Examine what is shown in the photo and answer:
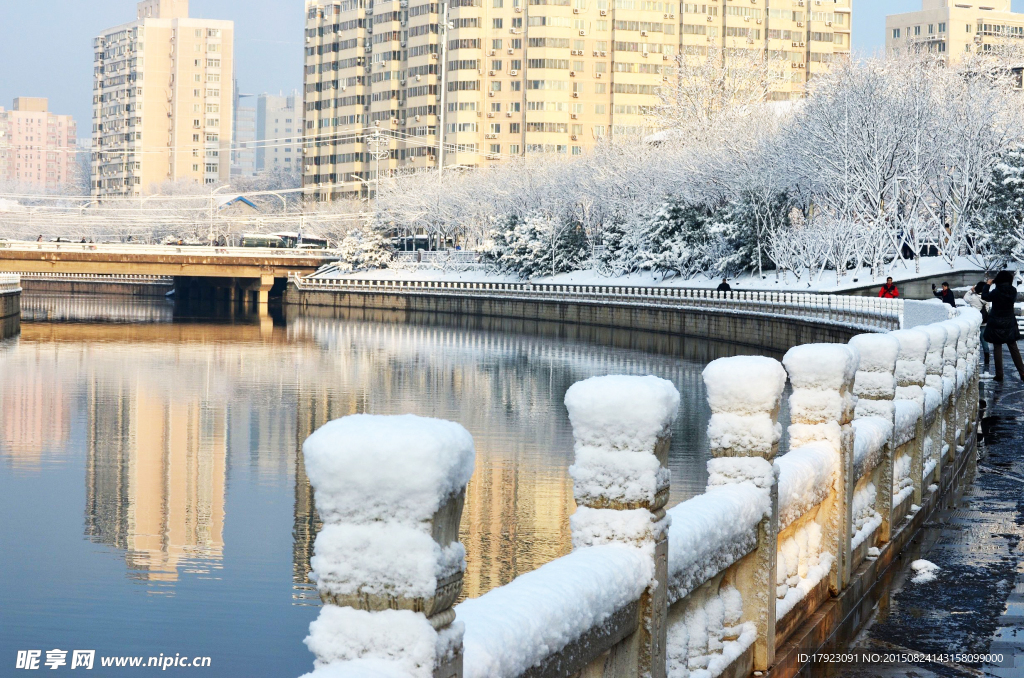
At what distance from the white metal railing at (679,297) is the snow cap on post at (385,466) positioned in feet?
110

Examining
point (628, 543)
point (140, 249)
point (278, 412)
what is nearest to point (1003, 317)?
point (278, 412)

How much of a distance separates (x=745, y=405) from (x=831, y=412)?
1.53 metres

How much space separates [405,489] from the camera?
2576 millimetres

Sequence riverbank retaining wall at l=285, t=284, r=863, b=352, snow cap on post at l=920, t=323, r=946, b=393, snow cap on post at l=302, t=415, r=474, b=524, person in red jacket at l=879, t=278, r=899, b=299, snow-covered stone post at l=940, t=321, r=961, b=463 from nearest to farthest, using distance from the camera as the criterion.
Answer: snow cap on post at l=302, t=415, r=474, b=524 → snow cap on post at l=920, t=323, r=946, b=393 → snow-covered stone post at l=940, t=321, r=961, b=463 → person in red jacket at l=879, t=278, r=899, b=299 → riverbank retaining wall at l=285, t=284, r=863, b=352

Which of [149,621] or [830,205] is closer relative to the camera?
[149,621]

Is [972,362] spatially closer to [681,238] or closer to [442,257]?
[681,238]

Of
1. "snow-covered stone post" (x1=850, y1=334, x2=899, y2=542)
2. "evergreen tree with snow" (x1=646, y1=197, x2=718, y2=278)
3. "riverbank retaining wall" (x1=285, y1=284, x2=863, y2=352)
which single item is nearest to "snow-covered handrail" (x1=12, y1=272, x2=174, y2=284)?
"riverbank retaining wall" (x1=285, y1=284, x2=863, y2=352)

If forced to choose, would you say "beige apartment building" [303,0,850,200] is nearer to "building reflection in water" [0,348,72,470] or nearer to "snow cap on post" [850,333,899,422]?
"building reflection in water" [0,348,72,470]

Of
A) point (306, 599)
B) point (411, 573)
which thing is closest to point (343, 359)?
point (306, 599)

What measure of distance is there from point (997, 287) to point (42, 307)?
227ft

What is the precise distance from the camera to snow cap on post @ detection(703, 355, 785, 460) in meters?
5.15

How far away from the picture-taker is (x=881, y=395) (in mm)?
8242

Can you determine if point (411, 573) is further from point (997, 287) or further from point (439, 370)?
point (439, 370)

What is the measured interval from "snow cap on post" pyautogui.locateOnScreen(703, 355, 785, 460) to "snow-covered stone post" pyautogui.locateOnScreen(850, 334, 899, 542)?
10.4 feet
